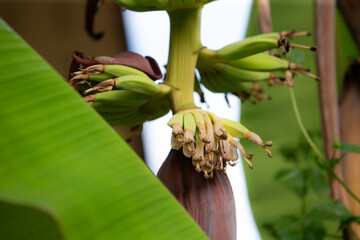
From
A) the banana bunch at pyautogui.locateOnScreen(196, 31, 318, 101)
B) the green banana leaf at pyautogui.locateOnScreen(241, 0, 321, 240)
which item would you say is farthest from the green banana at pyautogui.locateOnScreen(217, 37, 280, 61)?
the green banana leaf at pyautogui.locateOnScreen(241, 0, 321, 240)

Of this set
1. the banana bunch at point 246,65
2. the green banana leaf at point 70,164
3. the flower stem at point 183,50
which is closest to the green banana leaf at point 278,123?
the banana bunch at point 246,65

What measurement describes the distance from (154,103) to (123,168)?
20cm

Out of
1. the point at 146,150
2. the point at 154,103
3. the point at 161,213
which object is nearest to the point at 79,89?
the point at 154,103

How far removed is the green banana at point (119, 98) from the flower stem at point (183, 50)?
0.11 feet

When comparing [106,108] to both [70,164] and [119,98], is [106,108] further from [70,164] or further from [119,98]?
[70,164]

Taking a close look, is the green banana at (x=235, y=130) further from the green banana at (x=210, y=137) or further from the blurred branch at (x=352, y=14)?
the blurred branch at (x=352, y=14)

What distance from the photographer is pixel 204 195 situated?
365 mm

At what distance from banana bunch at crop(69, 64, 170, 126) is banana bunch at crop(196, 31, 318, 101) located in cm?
6

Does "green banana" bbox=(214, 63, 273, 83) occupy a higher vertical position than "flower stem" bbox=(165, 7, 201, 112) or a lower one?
lower

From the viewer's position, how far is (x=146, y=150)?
141 centimetres

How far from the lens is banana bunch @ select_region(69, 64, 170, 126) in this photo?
1.21ft

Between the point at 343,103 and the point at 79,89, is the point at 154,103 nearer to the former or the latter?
the point at 79,89

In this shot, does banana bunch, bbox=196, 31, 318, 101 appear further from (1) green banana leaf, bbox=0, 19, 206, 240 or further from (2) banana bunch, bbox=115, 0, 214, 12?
(1) green banana leaf, bbox=0, 19, 206, 240

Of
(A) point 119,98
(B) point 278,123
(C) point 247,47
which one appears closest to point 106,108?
(A) point 119,98
